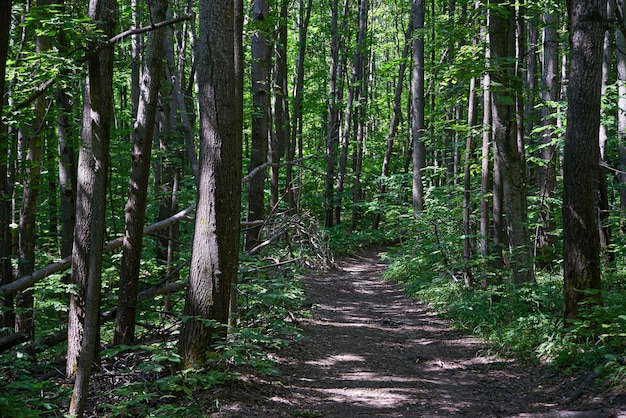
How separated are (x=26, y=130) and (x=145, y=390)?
596 centimetres

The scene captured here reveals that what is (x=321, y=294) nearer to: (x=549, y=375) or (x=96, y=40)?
(x=549, y=375)

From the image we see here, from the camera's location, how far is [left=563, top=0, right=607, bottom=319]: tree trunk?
632 centimetres

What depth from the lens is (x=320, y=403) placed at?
18.6 feet

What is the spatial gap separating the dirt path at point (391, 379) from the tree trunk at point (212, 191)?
2.48ft

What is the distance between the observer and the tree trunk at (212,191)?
5527 millimetres

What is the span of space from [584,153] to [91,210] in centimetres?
591

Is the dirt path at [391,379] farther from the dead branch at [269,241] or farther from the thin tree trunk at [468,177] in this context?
the dead branch at [269,241]

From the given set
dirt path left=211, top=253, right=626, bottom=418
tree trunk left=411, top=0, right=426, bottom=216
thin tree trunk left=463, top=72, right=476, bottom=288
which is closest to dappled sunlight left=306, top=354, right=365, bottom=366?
dirt path left=211, top=253, right=626, bottom=418

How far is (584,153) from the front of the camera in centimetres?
642

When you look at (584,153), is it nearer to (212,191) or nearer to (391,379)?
(391,379)

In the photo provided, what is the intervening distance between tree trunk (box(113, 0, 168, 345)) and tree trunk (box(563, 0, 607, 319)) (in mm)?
5374

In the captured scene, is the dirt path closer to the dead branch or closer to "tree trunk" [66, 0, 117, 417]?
"tree trunk" [66, 0, 117, 417]

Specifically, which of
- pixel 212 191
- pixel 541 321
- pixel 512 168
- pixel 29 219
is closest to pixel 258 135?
pixel 29 219

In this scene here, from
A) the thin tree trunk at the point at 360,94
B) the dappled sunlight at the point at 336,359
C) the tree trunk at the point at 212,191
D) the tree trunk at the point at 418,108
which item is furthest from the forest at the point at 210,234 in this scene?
the thin tree trunk at the point at 360,94
